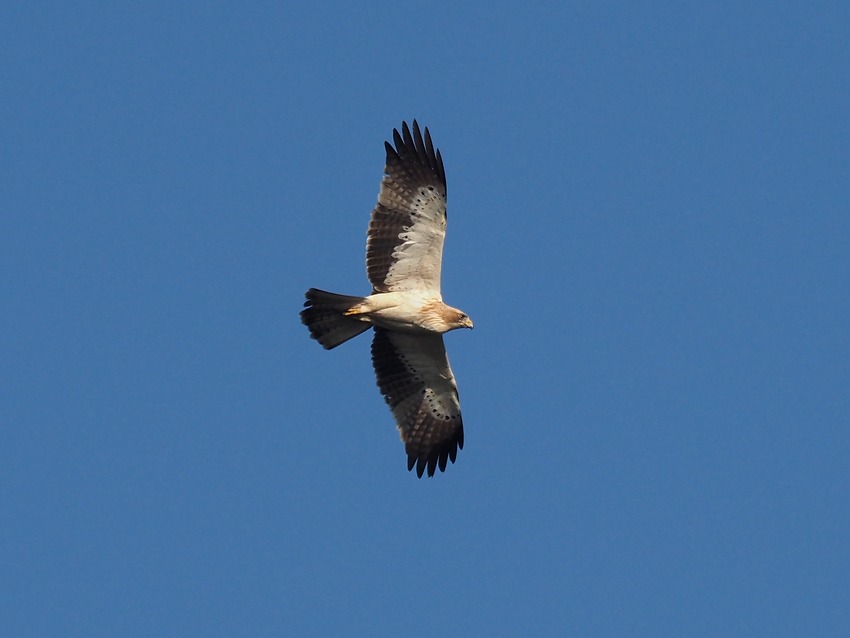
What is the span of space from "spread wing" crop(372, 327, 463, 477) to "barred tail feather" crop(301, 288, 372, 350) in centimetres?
73

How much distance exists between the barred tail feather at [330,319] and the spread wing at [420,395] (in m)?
0.73

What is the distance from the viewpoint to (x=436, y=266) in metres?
19.2

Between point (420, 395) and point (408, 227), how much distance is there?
279 cm

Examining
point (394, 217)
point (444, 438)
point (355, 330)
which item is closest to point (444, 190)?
point (394, 217)

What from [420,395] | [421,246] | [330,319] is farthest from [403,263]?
[420,395]

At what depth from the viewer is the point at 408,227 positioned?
1902 cm

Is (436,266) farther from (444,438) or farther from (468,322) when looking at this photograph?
(444,438)

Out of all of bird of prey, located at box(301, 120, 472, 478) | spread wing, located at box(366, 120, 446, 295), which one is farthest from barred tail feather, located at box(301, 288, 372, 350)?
spread wing, located at box(366, 120, 446, 295)

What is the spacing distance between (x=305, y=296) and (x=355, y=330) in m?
0.88

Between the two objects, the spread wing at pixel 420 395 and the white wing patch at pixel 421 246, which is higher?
the white wing patch at pixel 421 246

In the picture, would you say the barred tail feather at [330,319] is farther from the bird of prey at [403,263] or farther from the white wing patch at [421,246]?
the white wing patch at [421,246]

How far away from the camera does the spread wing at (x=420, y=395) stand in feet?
66.0

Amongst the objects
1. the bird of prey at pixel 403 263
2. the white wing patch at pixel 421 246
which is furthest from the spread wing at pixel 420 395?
the white wing patch at pixel 421 246

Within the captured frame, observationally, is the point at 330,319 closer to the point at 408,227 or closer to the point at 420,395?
the point at 408,227
